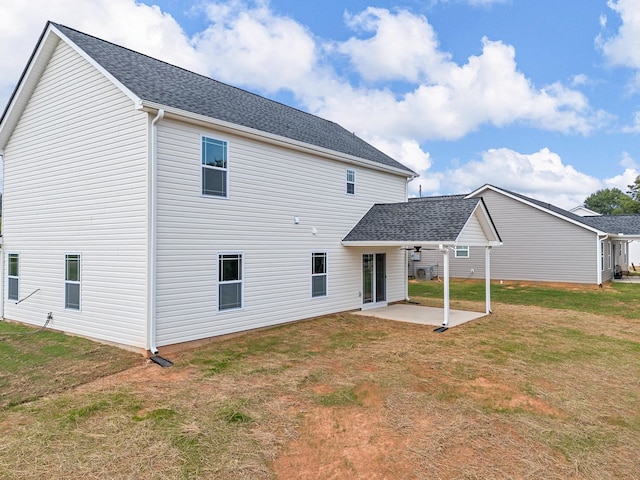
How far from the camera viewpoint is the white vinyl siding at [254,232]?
8062 millimetres

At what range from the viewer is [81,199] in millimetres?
9141

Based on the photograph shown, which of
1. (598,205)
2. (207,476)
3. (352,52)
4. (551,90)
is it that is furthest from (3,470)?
(598,205)

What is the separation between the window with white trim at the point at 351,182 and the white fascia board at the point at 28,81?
879cm

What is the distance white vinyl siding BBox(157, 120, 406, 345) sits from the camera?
26.5 feet

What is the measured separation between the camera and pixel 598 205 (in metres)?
73.8

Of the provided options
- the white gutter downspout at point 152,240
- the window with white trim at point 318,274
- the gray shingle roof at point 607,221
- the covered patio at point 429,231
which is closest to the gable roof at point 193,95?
the white gutter downspout at point 152,240

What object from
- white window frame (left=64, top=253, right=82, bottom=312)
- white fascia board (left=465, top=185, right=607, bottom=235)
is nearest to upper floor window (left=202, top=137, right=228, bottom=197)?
white window frame (left=64, top=253, right=82, bottom=312)

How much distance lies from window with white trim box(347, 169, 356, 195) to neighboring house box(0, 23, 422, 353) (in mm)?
400

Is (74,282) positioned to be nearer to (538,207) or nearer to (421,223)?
(421,223)

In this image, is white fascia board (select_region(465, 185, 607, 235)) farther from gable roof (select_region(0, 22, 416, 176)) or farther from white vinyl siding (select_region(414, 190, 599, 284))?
gable roof (select_region(0, 22, 416, 176))

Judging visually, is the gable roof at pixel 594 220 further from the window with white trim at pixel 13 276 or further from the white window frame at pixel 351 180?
the window with white trim at pixel 13 276

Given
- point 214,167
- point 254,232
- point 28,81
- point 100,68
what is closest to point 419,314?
point 254,232

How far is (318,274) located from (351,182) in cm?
352

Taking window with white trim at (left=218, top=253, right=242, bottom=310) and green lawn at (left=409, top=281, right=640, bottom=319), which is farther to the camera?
green lawn at (left=409, top=281, right=640, bottom=319)
